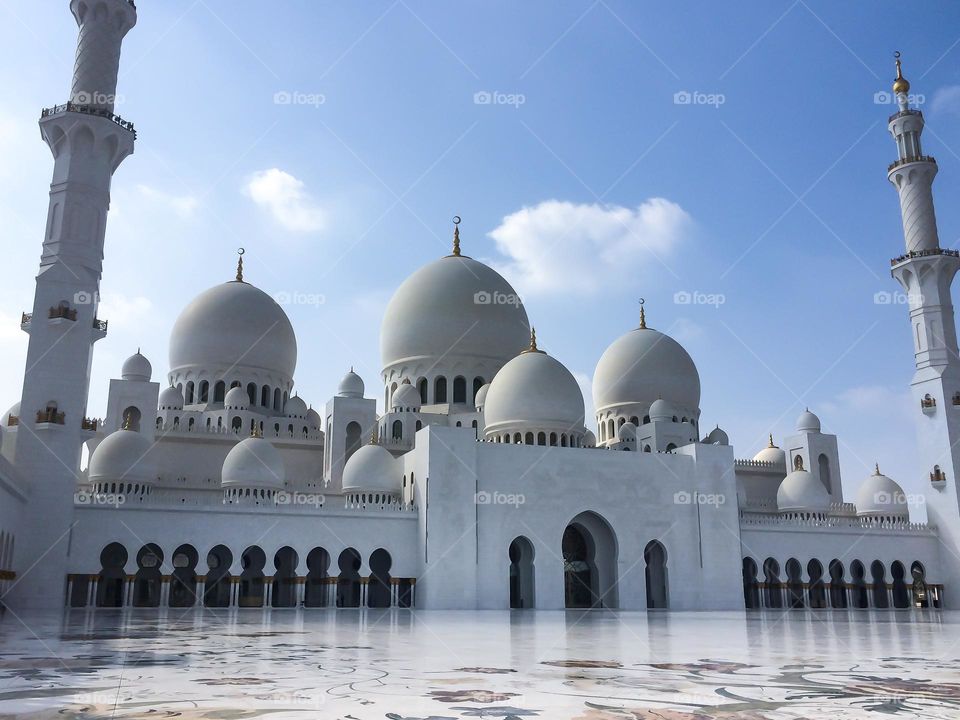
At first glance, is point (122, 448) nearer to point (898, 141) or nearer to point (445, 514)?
point (445, 514)

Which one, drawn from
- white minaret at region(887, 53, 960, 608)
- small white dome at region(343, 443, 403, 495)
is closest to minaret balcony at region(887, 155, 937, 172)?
white minaret at region(887, 53, 960, 608)

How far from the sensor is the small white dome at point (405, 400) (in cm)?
2884

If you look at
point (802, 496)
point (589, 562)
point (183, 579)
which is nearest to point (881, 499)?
point (802, 496)

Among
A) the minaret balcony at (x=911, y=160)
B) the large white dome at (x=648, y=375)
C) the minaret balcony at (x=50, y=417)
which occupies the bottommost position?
the minaret balcony at (x=50, y=417)

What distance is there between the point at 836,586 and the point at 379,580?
1584cm

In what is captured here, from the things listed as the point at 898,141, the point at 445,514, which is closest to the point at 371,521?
the point at 445,514

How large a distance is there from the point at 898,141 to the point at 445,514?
68.2 ft

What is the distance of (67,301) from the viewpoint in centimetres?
1938

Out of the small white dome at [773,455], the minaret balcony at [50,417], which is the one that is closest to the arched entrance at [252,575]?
the minaret balcony at [50,417]

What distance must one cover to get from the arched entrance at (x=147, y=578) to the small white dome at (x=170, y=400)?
7.25 m

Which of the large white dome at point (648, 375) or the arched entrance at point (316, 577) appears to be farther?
the large white dome at point (648, 375)

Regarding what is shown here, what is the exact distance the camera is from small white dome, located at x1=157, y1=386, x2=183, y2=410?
29.4 m

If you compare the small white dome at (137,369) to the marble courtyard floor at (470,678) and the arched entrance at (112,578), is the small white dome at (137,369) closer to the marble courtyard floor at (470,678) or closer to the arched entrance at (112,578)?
the arched entrance at (112,578)

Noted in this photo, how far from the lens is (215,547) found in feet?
74.3
